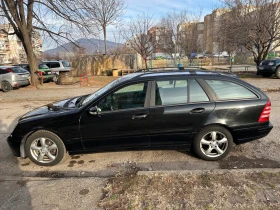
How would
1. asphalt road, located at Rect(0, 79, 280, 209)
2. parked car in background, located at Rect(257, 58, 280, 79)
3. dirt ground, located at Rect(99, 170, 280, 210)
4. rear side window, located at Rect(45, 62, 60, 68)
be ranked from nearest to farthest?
dirt ground, located at Rect(99, 170, 280, 210) < asphalt road, located at Rect(0, 79, 280, 209) < parked car in background, located at Rect(257, 58, 280, 79) < rear side window, located at Rect(45, 62, 60, 68)

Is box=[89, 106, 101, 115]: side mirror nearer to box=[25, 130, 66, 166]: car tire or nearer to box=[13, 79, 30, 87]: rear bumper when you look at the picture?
box=[25, 130, 66, 166]: car tire

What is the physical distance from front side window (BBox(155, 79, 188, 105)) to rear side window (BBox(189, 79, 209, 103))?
0.27 ft

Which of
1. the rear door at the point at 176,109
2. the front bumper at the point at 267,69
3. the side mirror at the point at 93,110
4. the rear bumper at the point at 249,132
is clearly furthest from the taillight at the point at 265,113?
the front bumper at the point at 267,69

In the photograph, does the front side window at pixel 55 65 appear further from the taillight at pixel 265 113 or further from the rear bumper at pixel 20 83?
the taillight at pixel 265 113

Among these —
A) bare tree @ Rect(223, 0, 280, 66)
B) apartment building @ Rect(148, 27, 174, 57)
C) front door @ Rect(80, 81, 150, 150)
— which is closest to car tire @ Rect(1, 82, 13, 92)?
front door @ Rect(80, 81, 150, 150)

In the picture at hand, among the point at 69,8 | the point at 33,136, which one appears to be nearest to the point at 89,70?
the point at 69,8

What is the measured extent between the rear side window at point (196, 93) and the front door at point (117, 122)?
2.42ft

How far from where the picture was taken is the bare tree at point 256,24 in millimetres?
13773

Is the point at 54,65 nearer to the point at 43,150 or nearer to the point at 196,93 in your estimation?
the point at 43,150

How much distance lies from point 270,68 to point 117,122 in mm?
13392

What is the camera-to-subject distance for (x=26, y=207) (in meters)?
2.43

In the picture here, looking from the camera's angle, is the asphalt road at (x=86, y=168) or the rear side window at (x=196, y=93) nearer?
the asphalt road at (x=86, y=168)

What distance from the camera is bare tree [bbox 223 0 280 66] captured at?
45.2ft

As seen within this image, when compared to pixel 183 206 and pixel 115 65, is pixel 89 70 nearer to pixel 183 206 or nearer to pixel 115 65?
pixel 115 65
